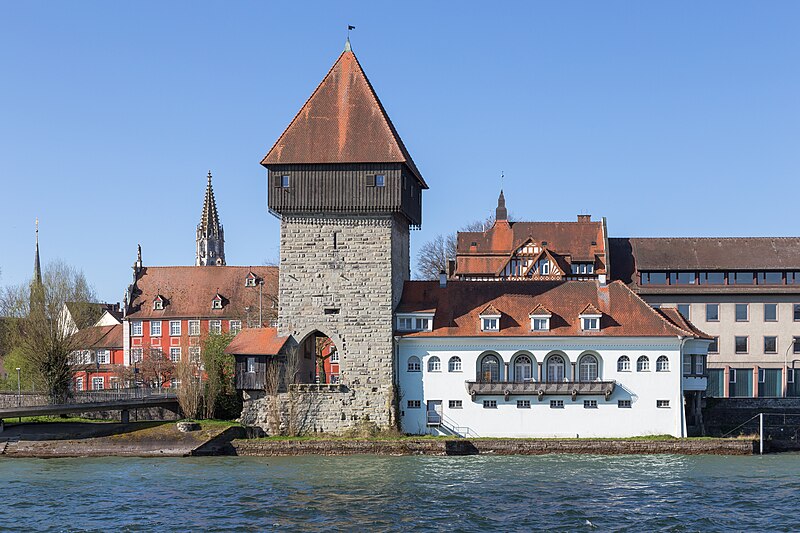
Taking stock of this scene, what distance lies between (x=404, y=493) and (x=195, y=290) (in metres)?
49.3

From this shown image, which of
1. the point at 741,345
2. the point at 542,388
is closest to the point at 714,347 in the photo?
the point at 741,345

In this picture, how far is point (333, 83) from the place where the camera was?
53.8 m

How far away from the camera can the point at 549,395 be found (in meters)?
51.3

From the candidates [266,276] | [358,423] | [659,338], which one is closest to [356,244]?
[358,423]

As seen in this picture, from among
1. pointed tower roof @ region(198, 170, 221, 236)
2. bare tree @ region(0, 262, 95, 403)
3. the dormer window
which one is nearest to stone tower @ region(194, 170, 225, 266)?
pointed tower roof @ region(198, 170, 221, 236)

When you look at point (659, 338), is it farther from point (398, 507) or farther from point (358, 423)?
point (398, 507)

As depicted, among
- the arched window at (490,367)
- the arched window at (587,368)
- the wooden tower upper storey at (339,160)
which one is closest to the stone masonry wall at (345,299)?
the wooden tower upper storey at (339,160)

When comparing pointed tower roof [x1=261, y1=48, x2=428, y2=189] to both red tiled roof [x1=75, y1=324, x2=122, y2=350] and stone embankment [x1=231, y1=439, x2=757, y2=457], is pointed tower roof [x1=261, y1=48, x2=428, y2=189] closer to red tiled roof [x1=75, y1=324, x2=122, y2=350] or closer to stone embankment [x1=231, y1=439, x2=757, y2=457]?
stone embankment [x1=231, y1=439, x2=757, y2=457]

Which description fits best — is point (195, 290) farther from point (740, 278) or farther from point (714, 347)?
point (740, 278)

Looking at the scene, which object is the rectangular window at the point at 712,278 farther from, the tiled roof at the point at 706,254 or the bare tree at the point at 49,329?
the bare tree at the point at 49,329

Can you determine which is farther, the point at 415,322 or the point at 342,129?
the point at 415,322

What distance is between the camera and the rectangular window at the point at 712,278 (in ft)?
228

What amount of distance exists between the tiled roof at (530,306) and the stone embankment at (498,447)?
526cm

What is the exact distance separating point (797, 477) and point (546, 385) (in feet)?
42.1
